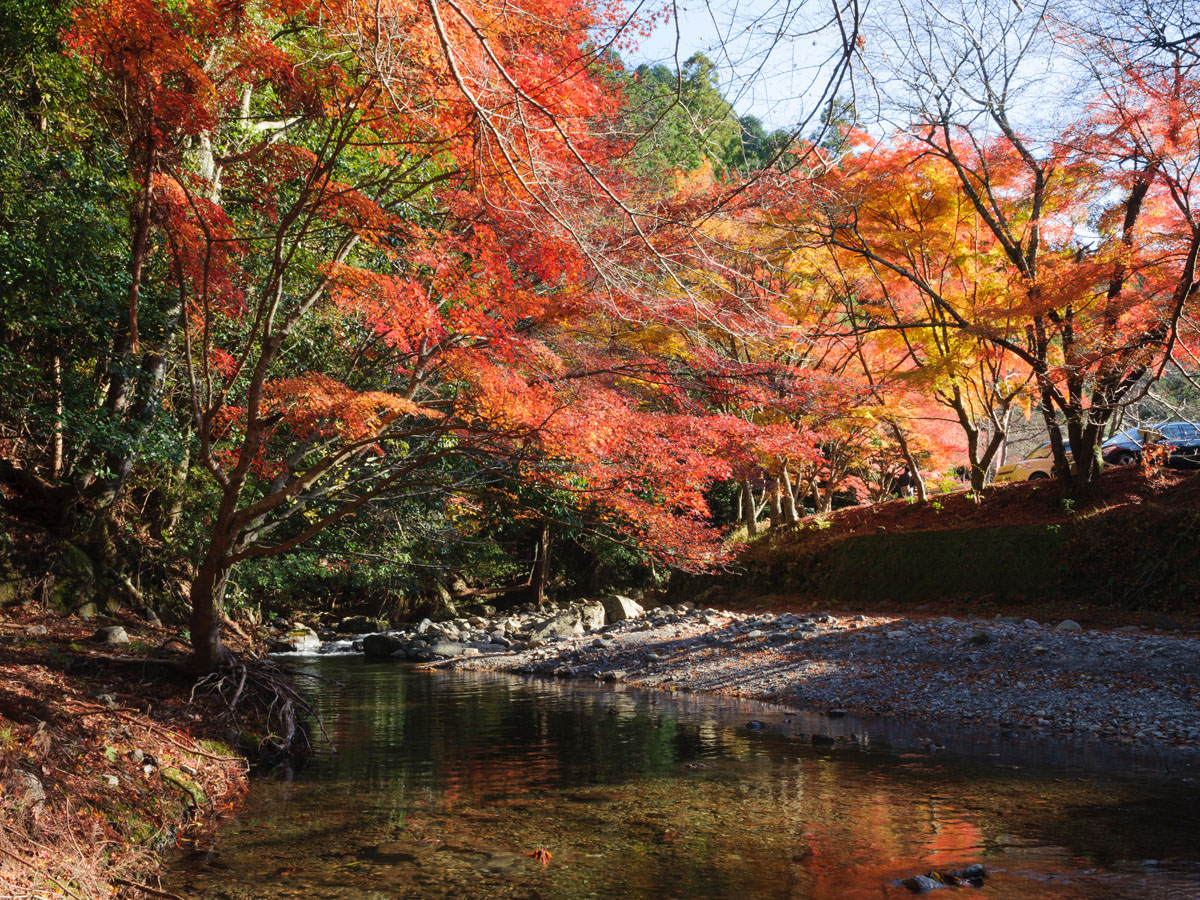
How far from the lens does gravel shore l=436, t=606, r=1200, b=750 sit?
8.94 metres

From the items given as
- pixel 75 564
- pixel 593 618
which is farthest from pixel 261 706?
pixel 593 618

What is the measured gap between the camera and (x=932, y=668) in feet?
36.2

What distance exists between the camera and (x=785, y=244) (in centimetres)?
1360

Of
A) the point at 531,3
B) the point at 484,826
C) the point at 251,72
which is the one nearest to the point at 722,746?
the point at 484,826

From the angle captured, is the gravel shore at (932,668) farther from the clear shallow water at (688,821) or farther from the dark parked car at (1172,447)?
the dark parked car at (1172,447)

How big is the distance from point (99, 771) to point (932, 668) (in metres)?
9.33

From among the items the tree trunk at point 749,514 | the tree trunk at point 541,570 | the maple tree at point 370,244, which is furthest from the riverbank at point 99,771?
the tree trunk at point 749,514

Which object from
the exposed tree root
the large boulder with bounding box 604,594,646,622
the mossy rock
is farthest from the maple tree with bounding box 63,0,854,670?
the large boulder with bounding box 604,594,646,622

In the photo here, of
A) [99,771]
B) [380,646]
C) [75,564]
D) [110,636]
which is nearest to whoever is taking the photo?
[99,771]

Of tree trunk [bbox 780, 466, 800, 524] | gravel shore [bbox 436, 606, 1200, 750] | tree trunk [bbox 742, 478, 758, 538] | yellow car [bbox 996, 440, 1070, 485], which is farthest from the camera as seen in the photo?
tree trunk [bbox 742, 478, 758, 538]

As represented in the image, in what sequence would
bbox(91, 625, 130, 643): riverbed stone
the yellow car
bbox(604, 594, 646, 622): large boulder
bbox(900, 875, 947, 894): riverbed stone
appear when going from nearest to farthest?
bbox(900, 875, 947, 894): riverbed stone < bbox(91, 625, 130, 643): riverbed stone < bbox(604, 594, 646, 622): large boulder < the yellow car

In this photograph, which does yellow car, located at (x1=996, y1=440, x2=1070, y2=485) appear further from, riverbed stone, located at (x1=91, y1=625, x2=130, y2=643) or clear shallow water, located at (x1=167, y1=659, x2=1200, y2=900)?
riverbed stone, located at (x1=91, y1=625, x2=130, y2=643)

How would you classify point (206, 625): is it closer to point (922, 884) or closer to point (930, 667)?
point (922, 884)

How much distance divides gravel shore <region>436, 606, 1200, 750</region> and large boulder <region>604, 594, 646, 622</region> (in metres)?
2.72
